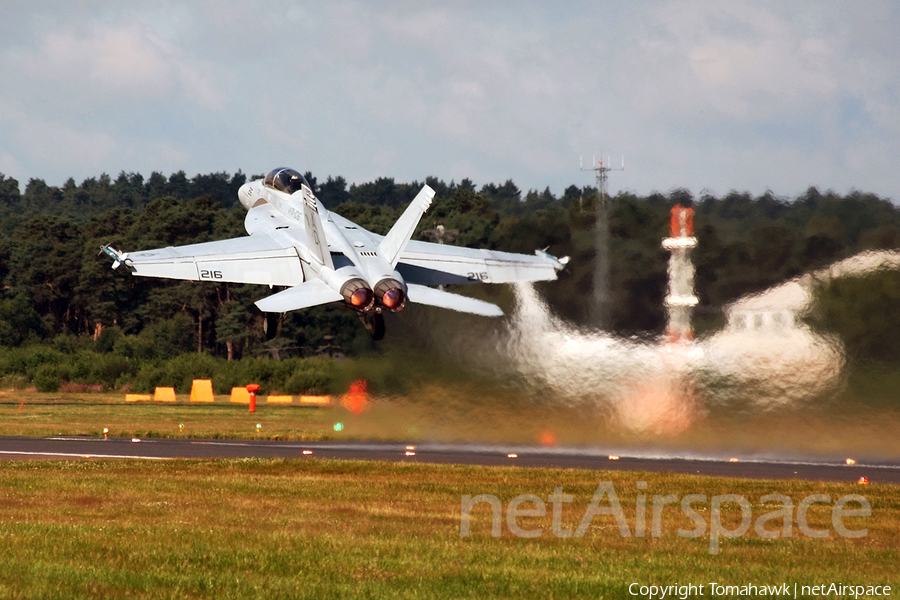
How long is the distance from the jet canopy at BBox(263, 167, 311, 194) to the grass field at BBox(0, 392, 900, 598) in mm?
12190

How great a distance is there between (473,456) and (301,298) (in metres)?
6.31

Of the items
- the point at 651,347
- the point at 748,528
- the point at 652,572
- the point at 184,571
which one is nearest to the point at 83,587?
the point at 184,571

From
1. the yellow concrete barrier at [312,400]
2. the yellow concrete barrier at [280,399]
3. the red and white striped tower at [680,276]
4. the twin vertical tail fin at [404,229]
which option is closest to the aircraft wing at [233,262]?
the twin vertical tail fin at [404,229]

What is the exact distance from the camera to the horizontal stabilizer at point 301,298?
99.8 feet

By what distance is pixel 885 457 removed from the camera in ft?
101

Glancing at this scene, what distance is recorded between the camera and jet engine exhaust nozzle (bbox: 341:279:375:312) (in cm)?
3091

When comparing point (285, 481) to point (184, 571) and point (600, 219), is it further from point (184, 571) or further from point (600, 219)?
point (600, 219)

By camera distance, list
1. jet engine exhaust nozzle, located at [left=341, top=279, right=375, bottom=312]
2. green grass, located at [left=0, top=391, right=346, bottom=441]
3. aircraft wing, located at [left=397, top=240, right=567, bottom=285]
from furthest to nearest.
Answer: green grass, located at [left=0, top=391, right=346, bottom=441], aircraft wing, located at [left=397, top=240, right=567, bottom=285], jet engine exhaust nozzle, located at [left=341, top=279, right=375, bottom=312]

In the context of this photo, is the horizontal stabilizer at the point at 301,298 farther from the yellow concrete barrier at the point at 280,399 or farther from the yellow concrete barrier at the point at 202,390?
the yellow concrete barrier at the point at 202,390

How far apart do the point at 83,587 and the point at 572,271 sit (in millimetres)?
23057
